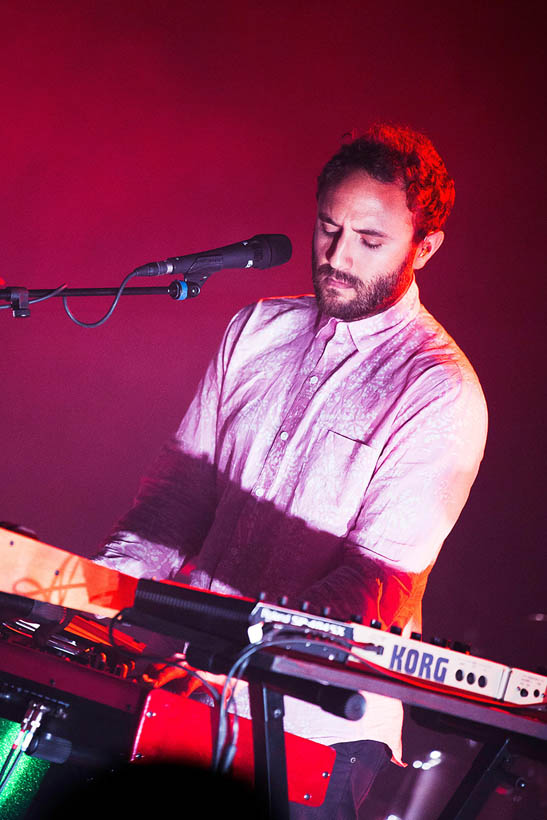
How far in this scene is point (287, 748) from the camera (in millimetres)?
1403

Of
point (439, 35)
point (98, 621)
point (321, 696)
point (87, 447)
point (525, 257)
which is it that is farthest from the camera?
point (87, 447)

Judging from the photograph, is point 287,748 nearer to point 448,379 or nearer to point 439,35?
point 448,379

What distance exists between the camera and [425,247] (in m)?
2.51

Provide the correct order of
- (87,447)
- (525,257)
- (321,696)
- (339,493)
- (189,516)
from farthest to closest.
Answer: (87,447) → (525,257) → (189,516) → (339,493) → (321,696)

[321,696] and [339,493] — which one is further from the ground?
[339,493]

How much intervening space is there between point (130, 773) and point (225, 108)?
10.2 feet

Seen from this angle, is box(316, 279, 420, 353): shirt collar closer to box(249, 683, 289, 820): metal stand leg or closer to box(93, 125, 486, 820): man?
box(93, 125, 486, 820): man

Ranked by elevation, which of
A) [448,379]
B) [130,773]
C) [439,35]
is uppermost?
[439,35]

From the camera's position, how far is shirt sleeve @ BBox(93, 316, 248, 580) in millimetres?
2238

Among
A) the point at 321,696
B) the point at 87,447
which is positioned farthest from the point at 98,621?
the point at 87,447

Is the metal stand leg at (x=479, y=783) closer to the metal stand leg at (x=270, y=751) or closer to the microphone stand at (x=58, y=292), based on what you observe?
the metal stand leg at (x=270, y=751)

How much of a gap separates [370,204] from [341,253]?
6.3 inches

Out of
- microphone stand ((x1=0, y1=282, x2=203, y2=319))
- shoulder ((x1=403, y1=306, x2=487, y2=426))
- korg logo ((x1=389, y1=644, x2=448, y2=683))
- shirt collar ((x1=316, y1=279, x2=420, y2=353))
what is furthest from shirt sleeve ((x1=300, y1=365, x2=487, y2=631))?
microphone stand ((x1=0, y1=282, x2=203, y2=319))

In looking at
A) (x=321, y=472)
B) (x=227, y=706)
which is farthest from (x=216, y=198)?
(x=227, y=706)
